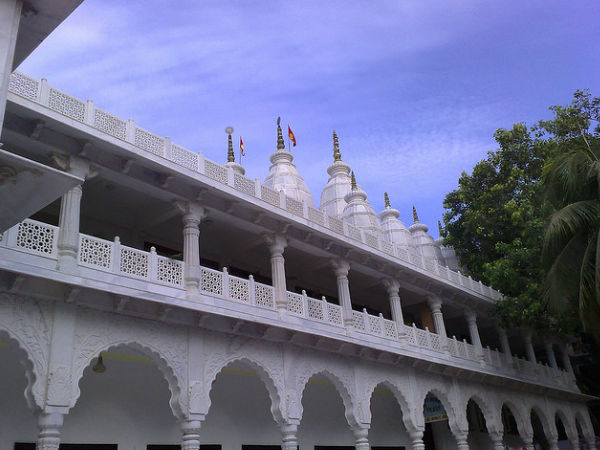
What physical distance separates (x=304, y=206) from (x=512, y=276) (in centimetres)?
946

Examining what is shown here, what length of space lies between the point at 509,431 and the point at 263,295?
20204mm

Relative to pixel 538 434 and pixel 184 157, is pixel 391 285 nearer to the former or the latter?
pixel 184 157

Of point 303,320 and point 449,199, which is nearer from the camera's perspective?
point 303,320

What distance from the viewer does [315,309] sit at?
1534 cm

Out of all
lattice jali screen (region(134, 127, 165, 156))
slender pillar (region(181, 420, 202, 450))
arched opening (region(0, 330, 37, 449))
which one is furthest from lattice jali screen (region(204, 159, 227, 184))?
arched opening (region(0, 330, 37, 449))

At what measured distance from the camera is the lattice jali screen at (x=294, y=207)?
51.0ft

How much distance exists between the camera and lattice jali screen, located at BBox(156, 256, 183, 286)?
12000mm

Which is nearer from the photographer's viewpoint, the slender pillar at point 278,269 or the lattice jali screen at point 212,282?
the lattice jali screen at point 212,282

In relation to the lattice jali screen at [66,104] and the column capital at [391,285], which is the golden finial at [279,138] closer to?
the column capital at [391,285]

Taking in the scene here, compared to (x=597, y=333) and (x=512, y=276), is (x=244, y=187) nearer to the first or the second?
(x=597, y=333)

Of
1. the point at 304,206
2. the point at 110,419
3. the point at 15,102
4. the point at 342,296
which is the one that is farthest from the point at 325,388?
the point at 15,102

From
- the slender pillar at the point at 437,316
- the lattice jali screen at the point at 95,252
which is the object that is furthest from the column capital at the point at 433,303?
the lattice jali screen at the point at 95,252

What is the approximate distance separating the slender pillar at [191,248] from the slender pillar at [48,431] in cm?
362

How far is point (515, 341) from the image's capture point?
2966cm
